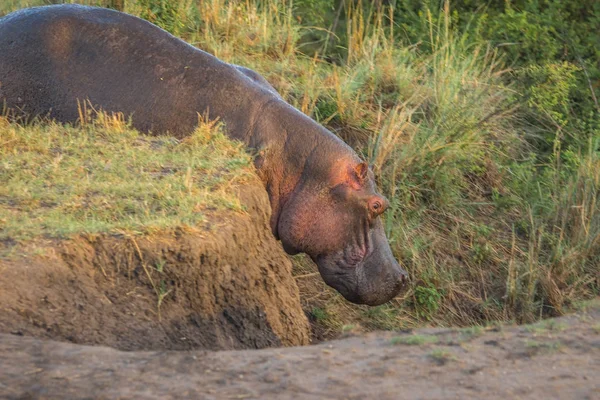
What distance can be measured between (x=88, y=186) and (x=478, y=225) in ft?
10.7

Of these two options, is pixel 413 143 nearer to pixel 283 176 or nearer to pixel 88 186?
pixel 283 176

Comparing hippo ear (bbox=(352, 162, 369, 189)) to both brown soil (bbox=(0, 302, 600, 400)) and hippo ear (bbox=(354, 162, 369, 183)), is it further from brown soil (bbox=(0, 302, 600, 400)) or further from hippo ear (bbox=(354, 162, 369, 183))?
brown soil (bbox=(0, 302, 600, 400))

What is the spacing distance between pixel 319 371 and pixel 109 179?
1946 millimetres

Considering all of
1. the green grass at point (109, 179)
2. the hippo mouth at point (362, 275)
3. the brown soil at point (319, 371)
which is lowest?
the hippo mouth at point (362, 275)

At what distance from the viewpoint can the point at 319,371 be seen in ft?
9.73

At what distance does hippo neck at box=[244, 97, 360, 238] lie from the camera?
542 centimetres

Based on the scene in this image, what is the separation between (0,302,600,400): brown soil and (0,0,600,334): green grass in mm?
2468

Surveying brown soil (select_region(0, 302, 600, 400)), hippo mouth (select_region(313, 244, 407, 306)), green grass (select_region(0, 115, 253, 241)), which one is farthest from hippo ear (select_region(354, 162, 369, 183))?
brown soil (select_region(0, 302, 600, 400))

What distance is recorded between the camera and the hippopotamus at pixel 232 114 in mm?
5426

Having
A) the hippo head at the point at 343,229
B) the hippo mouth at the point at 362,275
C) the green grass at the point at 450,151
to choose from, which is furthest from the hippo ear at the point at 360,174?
the green grass at the point at 450,151

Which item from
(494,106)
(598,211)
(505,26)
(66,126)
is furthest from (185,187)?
(505,26)

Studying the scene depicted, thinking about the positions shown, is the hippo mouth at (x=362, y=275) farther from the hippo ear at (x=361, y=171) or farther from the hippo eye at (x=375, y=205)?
the hippo ear at (x=361, y=171)

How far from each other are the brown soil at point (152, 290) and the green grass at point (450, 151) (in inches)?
49.0

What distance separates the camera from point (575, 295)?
6129 millimetres
